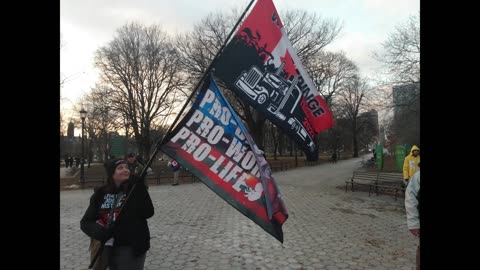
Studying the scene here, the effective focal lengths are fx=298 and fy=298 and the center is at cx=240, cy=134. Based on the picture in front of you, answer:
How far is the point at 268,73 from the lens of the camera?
3061 mm

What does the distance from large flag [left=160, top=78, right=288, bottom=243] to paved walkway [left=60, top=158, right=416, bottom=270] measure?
2.48 m

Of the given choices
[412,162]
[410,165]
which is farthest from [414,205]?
[410,165]

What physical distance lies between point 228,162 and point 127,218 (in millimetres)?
1076

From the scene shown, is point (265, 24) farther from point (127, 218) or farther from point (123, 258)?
point (123, 258)

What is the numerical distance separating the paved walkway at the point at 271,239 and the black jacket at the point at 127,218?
2.31 meters

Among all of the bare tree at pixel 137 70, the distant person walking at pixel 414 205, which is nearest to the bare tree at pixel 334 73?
the bare tree at pixel 137 70

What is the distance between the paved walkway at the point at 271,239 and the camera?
5023 millimetres

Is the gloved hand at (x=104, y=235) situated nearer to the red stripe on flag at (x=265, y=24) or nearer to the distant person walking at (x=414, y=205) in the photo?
the red stripe on flag at (x=265, y=24)

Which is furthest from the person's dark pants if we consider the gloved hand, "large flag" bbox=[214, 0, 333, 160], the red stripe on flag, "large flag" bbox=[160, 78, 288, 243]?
the red stripe on flag

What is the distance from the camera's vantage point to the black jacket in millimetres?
2773

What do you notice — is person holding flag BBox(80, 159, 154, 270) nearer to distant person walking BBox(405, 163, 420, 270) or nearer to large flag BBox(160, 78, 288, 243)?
large flag BBox(160, 78, 288, 243)
